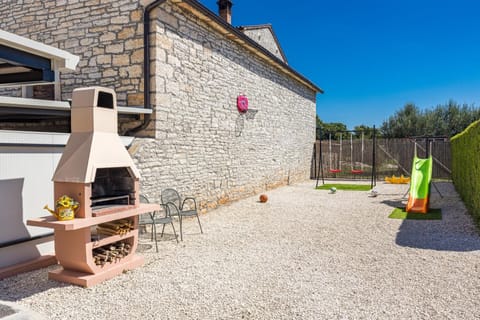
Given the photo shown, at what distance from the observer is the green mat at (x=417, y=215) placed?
6949 millimetres

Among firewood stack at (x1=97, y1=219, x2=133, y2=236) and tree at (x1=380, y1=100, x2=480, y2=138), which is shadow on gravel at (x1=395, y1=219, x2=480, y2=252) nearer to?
firewood stack at (x1=97, y1=219, x2=133, y2=236)

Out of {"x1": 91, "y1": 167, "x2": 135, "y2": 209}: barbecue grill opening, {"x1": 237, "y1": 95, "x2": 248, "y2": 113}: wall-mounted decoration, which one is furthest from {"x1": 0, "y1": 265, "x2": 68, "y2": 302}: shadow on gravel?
{"x1": 237, "y1": 95, "x2": 248, "y2": 113}: wall-mounted decoration

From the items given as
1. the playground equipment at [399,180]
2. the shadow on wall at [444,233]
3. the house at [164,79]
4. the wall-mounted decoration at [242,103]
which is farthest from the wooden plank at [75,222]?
the playground equipment at [399,180]

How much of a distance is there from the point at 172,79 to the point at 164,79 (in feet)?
0.86

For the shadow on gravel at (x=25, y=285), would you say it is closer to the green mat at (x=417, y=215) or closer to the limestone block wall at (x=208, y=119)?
the limestone block wall at (x=208, y=119)

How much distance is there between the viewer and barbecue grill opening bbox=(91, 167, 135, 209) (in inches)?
161

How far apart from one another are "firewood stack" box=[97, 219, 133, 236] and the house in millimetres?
1772

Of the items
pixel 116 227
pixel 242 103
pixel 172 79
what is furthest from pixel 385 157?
pixel 116 227

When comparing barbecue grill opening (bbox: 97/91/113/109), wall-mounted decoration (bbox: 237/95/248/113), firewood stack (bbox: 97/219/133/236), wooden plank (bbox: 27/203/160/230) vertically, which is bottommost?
firewood stack (bbox: 97/219/133/236)

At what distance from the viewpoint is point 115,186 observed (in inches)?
172

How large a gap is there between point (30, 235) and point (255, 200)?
626 cm

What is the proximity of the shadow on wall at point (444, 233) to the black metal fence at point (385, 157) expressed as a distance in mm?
7556

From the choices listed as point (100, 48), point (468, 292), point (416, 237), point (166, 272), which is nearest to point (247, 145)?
point (100, 48)

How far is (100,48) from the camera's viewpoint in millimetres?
6633
